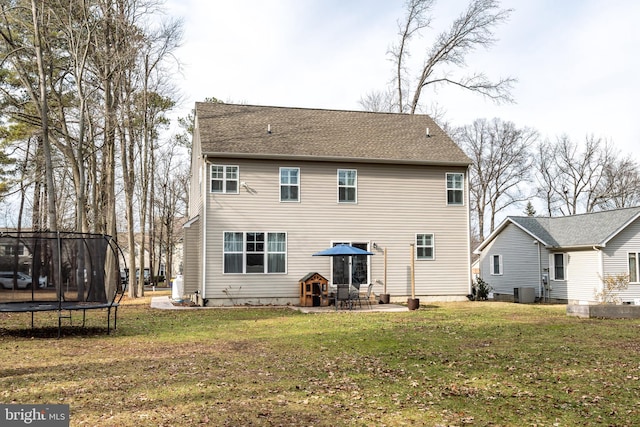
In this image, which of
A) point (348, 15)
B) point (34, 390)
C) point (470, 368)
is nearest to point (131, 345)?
point (34, 390)

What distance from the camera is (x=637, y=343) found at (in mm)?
11117

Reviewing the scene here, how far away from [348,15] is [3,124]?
2090 cm

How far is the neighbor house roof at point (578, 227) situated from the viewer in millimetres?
22703

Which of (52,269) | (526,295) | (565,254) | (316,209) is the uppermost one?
(316,209)

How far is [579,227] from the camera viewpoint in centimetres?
2498

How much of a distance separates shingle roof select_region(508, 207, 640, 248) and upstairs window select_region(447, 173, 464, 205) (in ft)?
18.0

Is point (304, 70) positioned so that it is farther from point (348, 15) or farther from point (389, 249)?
point (389, 249)

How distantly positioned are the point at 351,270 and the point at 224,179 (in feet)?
20.2

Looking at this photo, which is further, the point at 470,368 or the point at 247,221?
the point at 247,221

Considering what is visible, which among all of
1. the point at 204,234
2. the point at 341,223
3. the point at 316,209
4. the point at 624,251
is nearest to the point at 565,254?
the point at 624,251

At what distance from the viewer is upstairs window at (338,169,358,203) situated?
21391 mm

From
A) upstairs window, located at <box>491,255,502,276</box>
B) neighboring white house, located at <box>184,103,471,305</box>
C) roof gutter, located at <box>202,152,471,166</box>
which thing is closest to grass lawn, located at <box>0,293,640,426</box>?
neighboring white house, located at <box>184,103,471,305</box>

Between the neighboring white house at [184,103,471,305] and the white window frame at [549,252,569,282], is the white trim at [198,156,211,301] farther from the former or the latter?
the white window frame at [549,252,569,282]

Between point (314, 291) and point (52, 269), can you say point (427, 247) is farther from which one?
point (52, 269)
